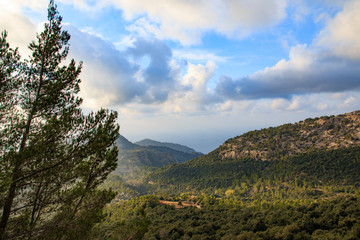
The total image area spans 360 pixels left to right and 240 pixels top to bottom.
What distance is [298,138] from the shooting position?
86938mm

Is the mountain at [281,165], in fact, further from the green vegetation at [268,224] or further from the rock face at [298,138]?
the green vegetation at [268,224]

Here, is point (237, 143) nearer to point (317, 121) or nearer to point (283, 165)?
point (283, 165)

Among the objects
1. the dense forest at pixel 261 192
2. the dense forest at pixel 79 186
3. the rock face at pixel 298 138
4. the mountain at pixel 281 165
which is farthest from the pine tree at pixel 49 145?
the rock face at pixel 298 138

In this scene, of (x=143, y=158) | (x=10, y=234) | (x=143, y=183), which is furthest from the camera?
(x=143, y=158)

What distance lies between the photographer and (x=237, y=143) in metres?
104

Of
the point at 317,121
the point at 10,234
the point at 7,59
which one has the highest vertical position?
the point at 317,121

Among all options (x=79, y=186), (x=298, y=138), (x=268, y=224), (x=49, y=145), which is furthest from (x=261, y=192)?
(x=49, y=145)

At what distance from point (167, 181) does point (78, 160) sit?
3566 inches

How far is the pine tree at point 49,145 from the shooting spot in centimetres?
641

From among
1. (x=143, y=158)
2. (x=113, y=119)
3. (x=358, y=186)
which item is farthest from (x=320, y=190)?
(x=143, y=158)

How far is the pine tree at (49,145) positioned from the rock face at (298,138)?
8922cm

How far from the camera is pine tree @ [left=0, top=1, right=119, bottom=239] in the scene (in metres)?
6.41

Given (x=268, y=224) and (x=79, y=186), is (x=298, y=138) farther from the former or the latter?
(x=79, y=186)

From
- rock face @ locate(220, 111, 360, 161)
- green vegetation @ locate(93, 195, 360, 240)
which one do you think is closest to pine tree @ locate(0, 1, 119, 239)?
green vegetation @ locate(93, 195, 360, 240)
